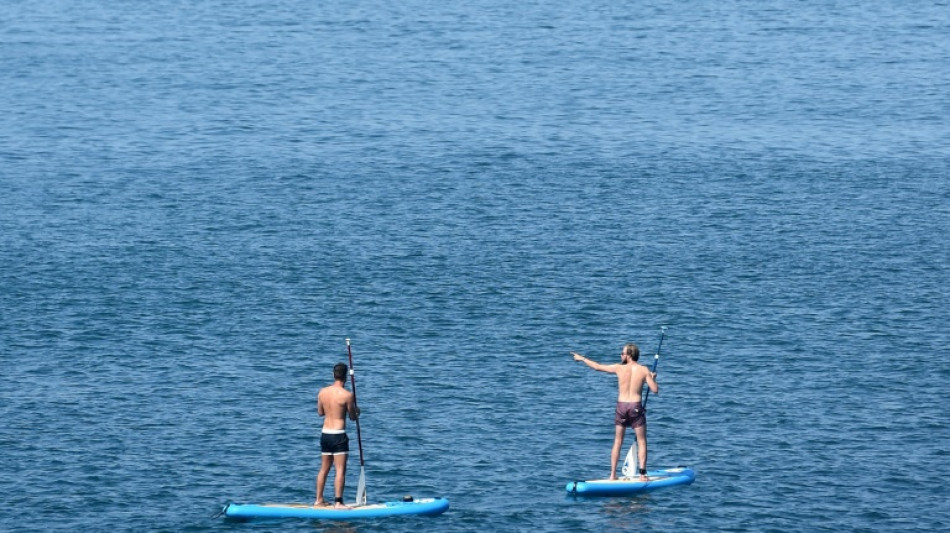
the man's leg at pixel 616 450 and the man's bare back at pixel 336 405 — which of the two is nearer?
the man's bare back at pixel 336 405

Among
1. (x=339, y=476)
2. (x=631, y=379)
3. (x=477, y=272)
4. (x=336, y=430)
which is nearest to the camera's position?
(x=336, y=430)

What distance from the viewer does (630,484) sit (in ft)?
107

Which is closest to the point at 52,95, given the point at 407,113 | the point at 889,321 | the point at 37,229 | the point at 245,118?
the point at 245,118

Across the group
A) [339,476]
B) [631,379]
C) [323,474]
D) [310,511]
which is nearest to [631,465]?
[631,379]

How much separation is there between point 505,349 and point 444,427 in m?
6.88

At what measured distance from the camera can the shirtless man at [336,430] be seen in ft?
99.8

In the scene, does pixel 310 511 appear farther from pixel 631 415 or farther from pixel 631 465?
pixel 631 415

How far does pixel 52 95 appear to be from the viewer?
297 feet

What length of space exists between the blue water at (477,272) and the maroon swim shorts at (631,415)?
1494 mm

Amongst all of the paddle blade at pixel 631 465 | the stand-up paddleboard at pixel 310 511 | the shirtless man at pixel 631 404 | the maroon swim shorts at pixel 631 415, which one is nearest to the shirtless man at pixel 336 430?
the stand-up paddleboard at pixel 310 511

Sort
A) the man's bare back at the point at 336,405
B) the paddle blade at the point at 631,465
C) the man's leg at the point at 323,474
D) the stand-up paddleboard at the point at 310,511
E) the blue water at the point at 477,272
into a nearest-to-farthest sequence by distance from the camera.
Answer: the man's bare back at the point at 336,405, the stand-up paddleboard at the point at 310,511, the man's leg at the point at 323,474, the paddle blade at the point at 631,465, the blue water at the point at 477,272

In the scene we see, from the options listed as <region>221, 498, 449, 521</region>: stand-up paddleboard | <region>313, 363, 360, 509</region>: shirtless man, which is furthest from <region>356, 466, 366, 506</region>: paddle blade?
<region>313, 363, 360, 509</region>: shirtless man

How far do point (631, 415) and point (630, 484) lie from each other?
1.33 m

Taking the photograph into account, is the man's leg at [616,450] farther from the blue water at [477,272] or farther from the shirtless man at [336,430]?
the shirtless man at [336,430]
